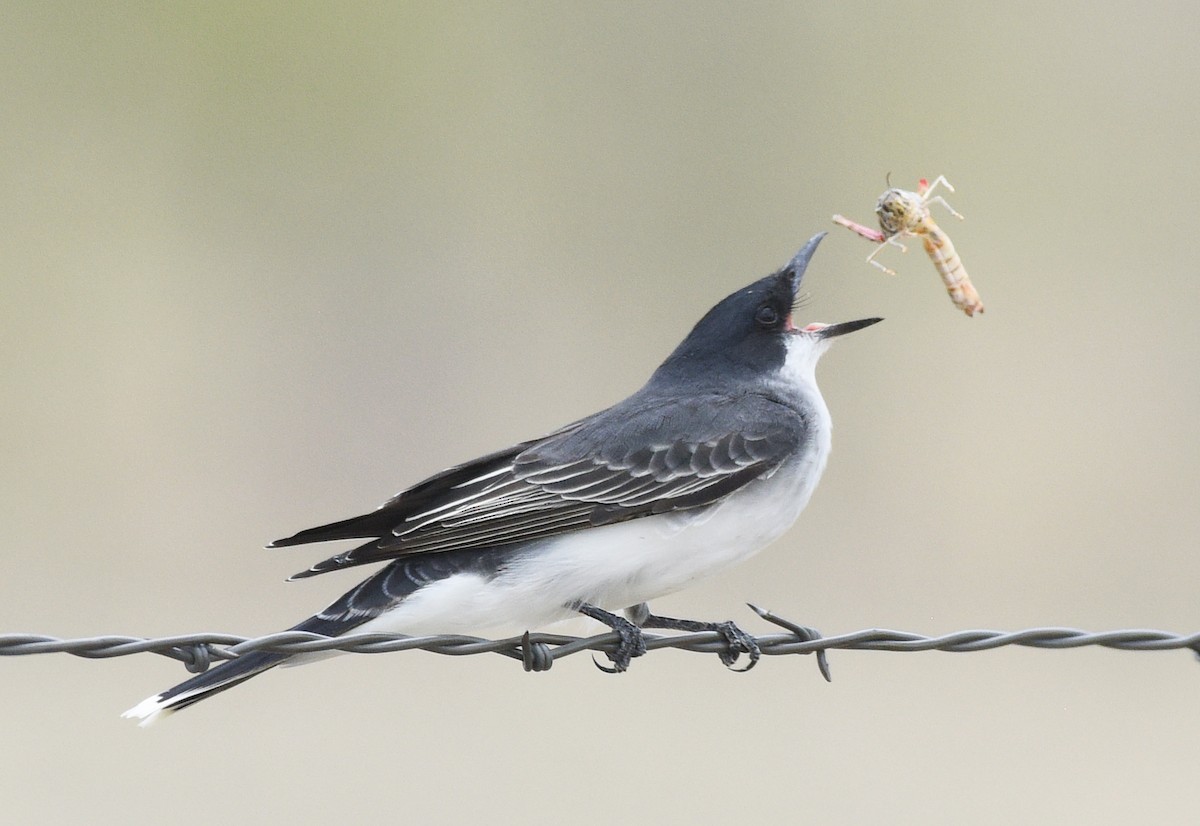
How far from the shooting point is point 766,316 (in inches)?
264

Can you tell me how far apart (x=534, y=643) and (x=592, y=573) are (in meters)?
0.86

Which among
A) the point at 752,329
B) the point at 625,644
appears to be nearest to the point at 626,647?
the point at 625,644

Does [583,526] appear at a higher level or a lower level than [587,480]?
lower

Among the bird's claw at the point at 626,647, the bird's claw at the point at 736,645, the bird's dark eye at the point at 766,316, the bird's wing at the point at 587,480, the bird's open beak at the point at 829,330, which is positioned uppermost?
the bird's dark eye at the point at 766,316

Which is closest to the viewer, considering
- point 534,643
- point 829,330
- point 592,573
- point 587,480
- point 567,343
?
point 534,643

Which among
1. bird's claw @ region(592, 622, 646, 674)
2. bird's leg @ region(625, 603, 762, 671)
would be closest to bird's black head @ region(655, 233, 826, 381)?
bird's leg @ region(625, 603, 762, 671)

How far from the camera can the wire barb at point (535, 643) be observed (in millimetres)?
4125

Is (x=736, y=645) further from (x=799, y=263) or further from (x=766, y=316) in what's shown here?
(x=799, y=263)

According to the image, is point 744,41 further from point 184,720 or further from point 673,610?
point 184,720

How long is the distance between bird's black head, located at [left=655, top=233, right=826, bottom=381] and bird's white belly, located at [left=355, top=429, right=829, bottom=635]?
0.95 m

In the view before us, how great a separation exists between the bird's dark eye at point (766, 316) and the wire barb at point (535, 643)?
207 centimetres

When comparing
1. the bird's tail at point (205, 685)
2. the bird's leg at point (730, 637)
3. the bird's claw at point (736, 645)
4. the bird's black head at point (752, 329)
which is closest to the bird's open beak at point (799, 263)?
the bird's black head at point (752, 329)

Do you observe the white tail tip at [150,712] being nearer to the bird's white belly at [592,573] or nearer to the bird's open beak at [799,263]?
the bird's white belly at [592,573]

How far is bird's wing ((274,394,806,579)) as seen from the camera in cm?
551
